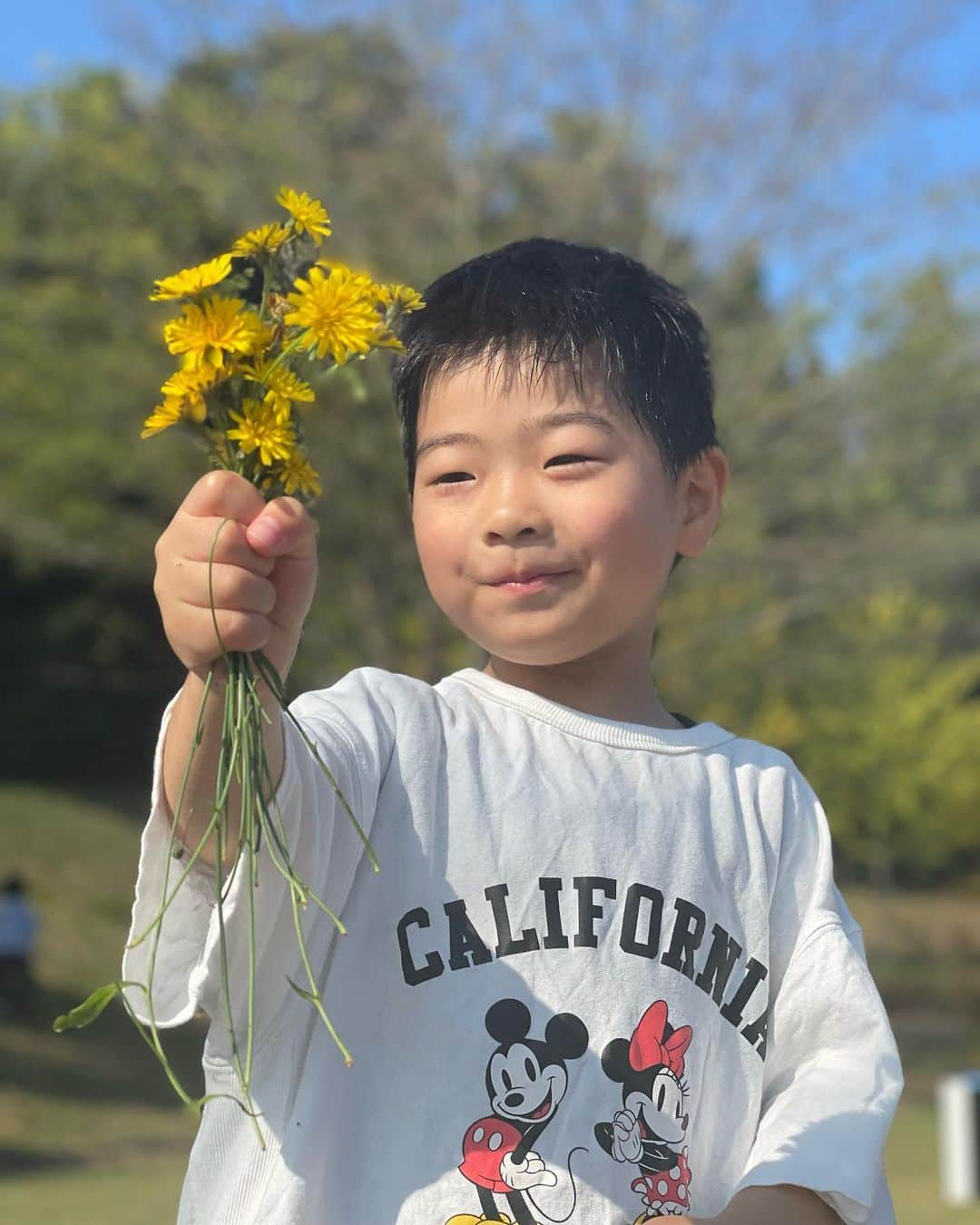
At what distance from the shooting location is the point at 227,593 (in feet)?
4.60

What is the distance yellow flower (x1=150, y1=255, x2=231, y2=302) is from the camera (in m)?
1.44

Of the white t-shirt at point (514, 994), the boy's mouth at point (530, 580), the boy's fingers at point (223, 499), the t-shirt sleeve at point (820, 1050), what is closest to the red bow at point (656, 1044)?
the white t-shirt at point (514, 994)

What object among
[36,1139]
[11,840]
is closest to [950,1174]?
[36,1139]

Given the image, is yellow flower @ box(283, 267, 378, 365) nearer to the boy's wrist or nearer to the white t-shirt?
the white t-shirt

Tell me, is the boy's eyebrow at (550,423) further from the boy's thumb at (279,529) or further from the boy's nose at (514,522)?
the boy's thumb at (279,529)

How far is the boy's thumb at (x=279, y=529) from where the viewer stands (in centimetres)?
140

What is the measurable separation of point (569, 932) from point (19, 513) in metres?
14.8

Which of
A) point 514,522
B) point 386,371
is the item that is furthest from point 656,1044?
point 386,371

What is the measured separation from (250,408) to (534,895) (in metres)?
0.60

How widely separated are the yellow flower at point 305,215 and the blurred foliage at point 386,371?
929 centimetres

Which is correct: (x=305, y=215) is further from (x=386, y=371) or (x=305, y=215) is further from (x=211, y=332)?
(x=386, y=371)

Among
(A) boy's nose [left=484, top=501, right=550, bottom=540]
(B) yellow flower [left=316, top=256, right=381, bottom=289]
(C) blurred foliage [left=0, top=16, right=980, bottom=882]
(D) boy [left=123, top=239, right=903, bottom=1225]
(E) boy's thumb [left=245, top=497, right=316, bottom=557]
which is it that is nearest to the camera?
(E) boy's thumb [left=245, top=497, right=316, bottom=557]

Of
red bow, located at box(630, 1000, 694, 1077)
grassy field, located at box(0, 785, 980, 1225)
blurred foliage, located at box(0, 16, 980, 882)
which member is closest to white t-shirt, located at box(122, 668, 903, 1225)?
red bow, located at box(630, 1000, 694, 1077)

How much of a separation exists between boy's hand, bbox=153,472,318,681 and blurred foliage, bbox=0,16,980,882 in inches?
373
